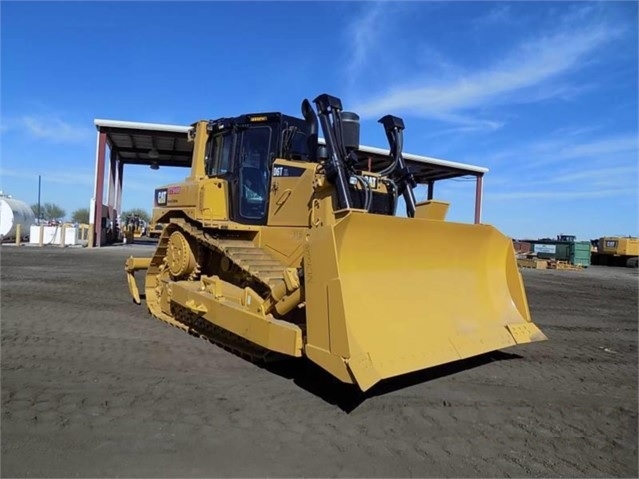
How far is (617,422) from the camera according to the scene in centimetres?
441

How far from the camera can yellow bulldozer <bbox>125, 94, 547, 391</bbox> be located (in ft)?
15.3

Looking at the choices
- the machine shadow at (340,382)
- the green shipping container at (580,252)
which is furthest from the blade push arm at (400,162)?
the green shipping container at (580,252)

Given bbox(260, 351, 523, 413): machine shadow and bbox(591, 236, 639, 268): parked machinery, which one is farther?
bbox(591, 236, 639, 268): parked machinery

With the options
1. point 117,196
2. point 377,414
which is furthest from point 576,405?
point 117,196

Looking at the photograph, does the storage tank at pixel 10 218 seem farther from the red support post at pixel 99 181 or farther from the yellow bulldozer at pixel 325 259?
the yellow bulldozer at pixel 325 259

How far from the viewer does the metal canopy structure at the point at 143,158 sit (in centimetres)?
2630

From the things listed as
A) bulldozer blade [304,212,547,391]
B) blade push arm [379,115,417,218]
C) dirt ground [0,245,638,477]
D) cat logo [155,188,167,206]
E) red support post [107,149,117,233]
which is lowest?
dirt ground [0,245,638,477]

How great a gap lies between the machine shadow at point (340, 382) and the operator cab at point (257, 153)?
6.95 ft

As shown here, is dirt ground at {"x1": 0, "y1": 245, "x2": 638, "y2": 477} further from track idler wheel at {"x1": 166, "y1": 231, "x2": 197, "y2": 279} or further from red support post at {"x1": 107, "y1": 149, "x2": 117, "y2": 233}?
red support post at {"x1": 107, "y1": 149, "x2": 117, "y2": 233}

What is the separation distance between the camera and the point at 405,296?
17.2 feet

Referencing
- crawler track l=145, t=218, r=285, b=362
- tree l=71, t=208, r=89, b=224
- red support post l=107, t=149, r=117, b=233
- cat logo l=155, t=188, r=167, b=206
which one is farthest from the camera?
tree l=71, t=208, r=89, b=224

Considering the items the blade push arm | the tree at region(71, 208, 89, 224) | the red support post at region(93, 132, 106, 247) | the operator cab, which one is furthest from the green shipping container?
the tree at region(71, 208, 89, 224)

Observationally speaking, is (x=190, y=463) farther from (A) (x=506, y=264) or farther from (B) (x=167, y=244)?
(B) (x=167, y=244)

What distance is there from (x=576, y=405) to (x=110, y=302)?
8.03 metres
